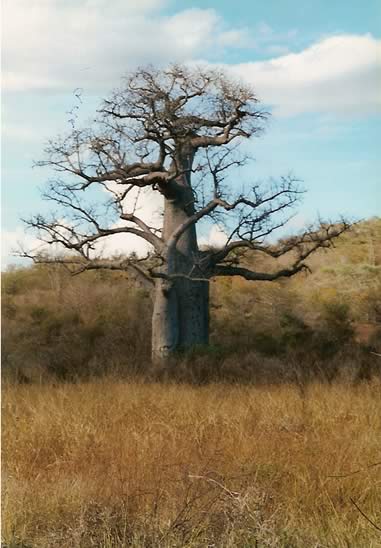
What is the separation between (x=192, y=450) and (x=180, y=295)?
29.4 ft

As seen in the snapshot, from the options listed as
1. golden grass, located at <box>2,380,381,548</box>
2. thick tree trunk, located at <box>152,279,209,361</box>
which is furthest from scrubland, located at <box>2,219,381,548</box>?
thick tree trunk, located at <box>152,279,209,361</box>

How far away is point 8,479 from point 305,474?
2012 millimetres

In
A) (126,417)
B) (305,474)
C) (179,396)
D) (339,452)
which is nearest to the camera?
(305,474)

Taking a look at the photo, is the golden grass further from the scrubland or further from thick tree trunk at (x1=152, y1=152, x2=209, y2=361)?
thick tree trunk at (x1=152, y1=152, x2=209, y2=361)

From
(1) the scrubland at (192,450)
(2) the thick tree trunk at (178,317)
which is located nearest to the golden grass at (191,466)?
(1) the scrubland at (192,450)

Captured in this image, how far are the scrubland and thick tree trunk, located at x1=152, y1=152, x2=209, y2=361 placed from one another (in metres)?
0.76

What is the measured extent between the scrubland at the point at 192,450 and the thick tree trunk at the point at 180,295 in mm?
762

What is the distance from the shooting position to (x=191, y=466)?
19.0ft

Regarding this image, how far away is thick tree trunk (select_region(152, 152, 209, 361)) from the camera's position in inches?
592

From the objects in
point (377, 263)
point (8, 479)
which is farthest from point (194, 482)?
point (377, 263)

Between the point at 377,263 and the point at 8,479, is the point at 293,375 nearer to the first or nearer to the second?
the point at 8,479

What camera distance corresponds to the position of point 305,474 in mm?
5488

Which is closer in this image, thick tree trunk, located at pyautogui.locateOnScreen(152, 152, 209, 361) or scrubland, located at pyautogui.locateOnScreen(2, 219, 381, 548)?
scrubland, located at pyautogui.locateOnScreen(2, 219, 381, 548)

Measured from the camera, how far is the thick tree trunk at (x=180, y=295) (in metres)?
15.0
